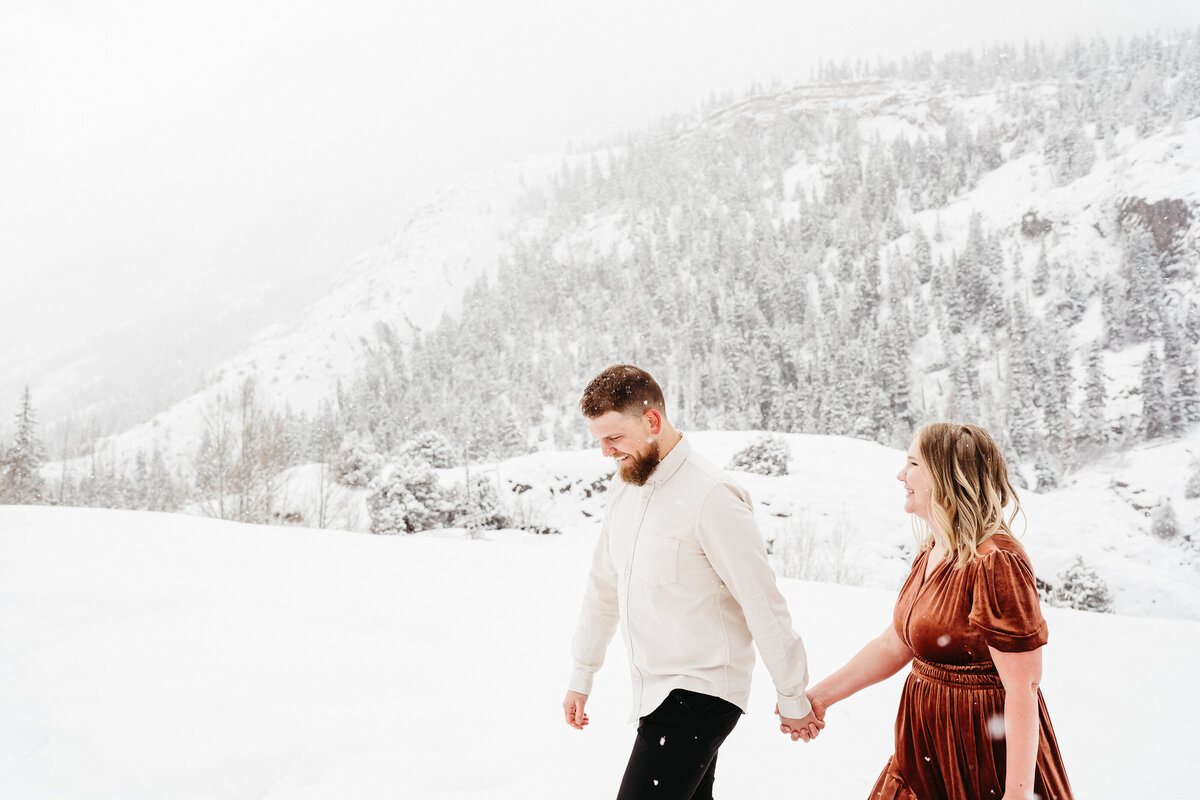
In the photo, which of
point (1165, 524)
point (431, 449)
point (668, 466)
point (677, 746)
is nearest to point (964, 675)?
point (677, 746)

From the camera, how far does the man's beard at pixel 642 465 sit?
2076mm

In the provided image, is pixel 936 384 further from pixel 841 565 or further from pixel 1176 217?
pixel 841 565

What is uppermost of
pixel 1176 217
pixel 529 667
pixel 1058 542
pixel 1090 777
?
pixel 1176 217

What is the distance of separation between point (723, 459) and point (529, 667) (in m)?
25.0

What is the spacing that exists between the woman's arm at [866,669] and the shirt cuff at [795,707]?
96mm

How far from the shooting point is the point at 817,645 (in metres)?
5.30

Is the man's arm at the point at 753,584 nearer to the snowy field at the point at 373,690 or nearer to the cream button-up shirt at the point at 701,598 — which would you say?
the cream button-up shirt at the point at 701,598

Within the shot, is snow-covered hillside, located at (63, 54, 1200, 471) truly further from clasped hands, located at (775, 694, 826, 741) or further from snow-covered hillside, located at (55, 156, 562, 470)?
clasped hands, located at (775, 694, 826, 741)

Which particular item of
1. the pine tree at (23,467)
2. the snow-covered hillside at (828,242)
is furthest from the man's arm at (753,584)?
the snow-covered hillside at (828,242)

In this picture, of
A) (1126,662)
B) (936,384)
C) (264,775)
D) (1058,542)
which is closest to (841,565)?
(1058,542)

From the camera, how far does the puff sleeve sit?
4.81 feet

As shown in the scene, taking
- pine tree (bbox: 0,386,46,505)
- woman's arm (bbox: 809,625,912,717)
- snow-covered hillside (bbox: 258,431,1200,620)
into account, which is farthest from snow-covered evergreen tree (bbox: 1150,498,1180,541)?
pine tree (bbox: 0,386,46,505)

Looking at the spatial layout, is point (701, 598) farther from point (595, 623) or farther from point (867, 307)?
point (867, 307)

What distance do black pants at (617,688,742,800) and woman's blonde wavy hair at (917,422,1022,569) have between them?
2.82ft
